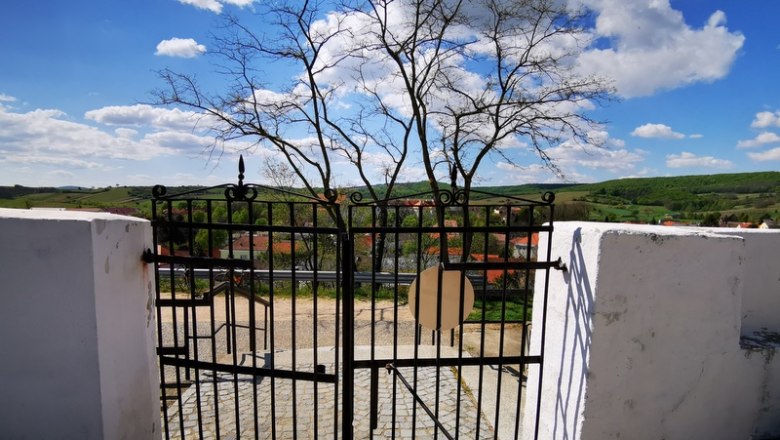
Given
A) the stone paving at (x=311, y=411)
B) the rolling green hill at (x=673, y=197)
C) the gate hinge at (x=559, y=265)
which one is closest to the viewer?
the gate hinge at (x=559, y=265)

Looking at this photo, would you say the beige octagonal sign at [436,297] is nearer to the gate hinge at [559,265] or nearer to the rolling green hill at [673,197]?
the gate hinge at [559,265]

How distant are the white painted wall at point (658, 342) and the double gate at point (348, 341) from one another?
0.26 m

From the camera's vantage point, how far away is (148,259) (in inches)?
79.8

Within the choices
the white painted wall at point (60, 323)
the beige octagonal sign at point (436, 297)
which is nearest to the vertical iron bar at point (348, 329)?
the beige octagonal sign at point (436, 297)

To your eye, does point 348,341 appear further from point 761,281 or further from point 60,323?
point 761,281

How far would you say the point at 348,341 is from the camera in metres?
2.19

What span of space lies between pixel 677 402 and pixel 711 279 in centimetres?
64

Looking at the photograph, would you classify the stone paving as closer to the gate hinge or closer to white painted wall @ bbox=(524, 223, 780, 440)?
white painted wall @ bbox=(524, 223, 780, 440)

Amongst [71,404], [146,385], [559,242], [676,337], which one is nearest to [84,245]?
[71,404]

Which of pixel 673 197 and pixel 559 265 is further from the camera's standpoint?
pixel 673 197

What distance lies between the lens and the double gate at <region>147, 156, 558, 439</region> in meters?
2.08

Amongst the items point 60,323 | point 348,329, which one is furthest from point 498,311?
point 60,323

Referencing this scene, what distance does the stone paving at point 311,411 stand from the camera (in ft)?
10.5

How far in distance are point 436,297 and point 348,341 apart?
2.13 feet
